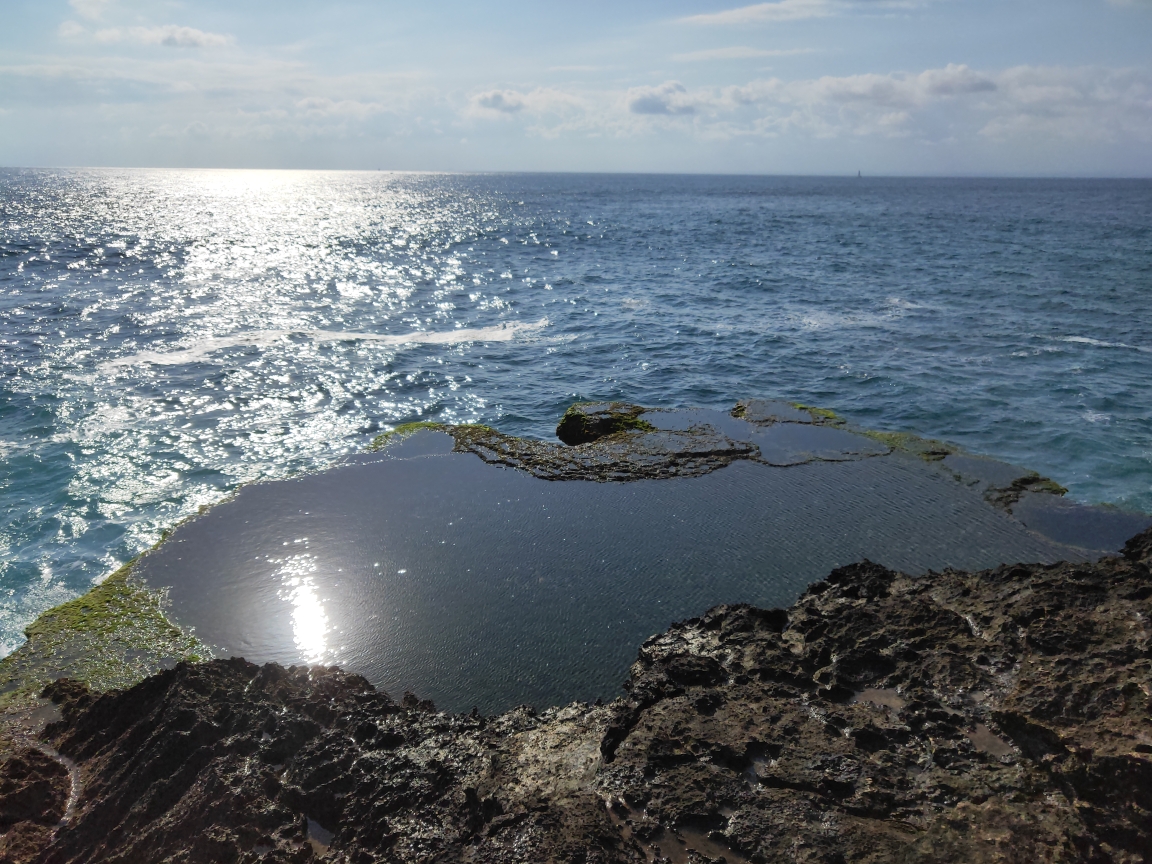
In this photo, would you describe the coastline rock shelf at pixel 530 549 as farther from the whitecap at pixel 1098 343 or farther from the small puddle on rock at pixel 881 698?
the whitecap at pixel 1098 343

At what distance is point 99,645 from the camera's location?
1402cm

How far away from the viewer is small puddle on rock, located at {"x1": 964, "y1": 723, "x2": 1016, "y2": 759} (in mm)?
9399

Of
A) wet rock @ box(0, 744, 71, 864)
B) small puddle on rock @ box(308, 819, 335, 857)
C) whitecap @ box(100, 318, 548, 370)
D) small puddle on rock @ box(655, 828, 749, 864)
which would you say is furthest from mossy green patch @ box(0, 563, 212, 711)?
whitecap @ box(100, 318, 548, 370)

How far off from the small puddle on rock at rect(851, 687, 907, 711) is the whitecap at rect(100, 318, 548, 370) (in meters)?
30.4

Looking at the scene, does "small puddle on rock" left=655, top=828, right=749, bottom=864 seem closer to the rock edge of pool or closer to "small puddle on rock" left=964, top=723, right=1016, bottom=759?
the rock edge of pool

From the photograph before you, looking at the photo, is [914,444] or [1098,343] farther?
[1098,343]

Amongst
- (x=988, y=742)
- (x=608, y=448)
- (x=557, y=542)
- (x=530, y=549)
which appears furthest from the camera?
(x=608, y=448)

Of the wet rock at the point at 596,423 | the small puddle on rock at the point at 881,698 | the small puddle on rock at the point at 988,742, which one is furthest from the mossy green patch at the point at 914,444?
the small puddle on rock at the point at 988,742

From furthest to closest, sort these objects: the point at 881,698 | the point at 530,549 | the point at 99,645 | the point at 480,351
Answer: the point at 480,351 < the point at 530,549 < the point at 99,645 < the point at 881,698

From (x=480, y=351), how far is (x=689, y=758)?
28932 mm

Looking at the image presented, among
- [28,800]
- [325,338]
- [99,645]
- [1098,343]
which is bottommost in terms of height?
[99,645]

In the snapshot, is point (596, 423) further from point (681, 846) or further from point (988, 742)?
point (681, 846)

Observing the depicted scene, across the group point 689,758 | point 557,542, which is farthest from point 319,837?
point 557,542

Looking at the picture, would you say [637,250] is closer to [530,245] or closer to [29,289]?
[530,245]
